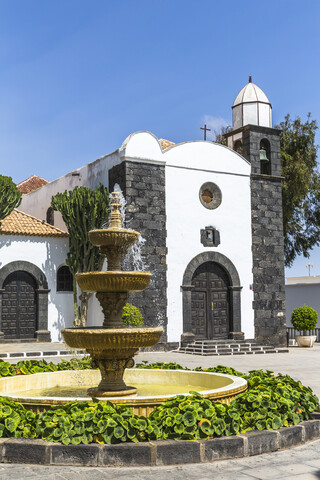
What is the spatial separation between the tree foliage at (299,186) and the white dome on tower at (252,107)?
6657 mm

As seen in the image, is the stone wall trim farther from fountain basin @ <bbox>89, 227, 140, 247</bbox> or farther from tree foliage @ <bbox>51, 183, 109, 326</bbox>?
tree foliage @ <bbox>51, 183, 109, 326</bbox>

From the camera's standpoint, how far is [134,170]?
18188 millimetres

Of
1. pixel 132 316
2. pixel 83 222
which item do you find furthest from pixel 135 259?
pixel 83 222

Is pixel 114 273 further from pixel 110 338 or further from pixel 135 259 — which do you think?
pixel 135 259

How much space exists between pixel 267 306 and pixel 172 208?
5.14 metres

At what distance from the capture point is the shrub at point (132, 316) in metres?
16.6

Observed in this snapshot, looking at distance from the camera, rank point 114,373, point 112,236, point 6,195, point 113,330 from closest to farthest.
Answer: point 113,330, point 114,373, point 112,236, point 6,195

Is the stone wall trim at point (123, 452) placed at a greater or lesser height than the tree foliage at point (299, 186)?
lesser

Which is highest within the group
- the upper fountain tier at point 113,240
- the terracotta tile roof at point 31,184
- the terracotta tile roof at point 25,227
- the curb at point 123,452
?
the terracotta tile roof at point 31,184

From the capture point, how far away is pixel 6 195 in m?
17.4

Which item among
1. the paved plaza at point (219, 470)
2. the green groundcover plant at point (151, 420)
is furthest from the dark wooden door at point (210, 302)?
the paved plaza at point (219, 470)

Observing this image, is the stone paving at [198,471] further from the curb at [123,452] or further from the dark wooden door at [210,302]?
the dark wooden door at [210,302]

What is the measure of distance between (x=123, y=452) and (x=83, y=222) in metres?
14.1

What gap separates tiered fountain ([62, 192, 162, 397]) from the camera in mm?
6758
